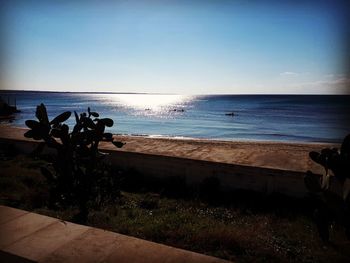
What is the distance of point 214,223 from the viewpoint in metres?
4.41

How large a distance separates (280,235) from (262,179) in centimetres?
166

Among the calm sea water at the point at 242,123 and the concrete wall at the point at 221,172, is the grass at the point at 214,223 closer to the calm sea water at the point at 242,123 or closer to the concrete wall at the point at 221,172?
the concrete wall at the point at 221,172

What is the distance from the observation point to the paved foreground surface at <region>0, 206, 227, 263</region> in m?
2.51

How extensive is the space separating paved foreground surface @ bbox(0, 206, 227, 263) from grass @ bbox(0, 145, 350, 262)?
97 centimetres

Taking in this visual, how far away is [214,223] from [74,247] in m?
2.25

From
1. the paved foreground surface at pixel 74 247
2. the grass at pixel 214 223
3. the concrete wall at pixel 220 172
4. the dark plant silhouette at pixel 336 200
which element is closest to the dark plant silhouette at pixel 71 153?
the grass at pixel 214 223

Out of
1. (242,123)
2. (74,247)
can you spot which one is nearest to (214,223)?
(74,247)

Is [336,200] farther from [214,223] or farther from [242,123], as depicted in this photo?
[242,123]

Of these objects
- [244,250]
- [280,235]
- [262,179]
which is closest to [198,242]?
[244,250]

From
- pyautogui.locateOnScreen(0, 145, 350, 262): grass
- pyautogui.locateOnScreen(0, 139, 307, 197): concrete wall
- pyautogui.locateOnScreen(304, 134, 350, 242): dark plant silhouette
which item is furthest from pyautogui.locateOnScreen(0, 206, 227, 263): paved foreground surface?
pyautogui.locateOnScreen(0, 139, 307, 197): concrete wall

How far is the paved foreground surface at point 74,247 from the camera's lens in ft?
8.23

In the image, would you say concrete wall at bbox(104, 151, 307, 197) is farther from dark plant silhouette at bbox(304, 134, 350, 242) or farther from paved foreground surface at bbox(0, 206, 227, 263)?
paved foreground surface at bbox(0, 206, 227, 263)

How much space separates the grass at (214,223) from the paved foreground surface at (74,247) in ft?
3.19

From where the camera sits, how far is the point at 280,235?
13.9 feet
